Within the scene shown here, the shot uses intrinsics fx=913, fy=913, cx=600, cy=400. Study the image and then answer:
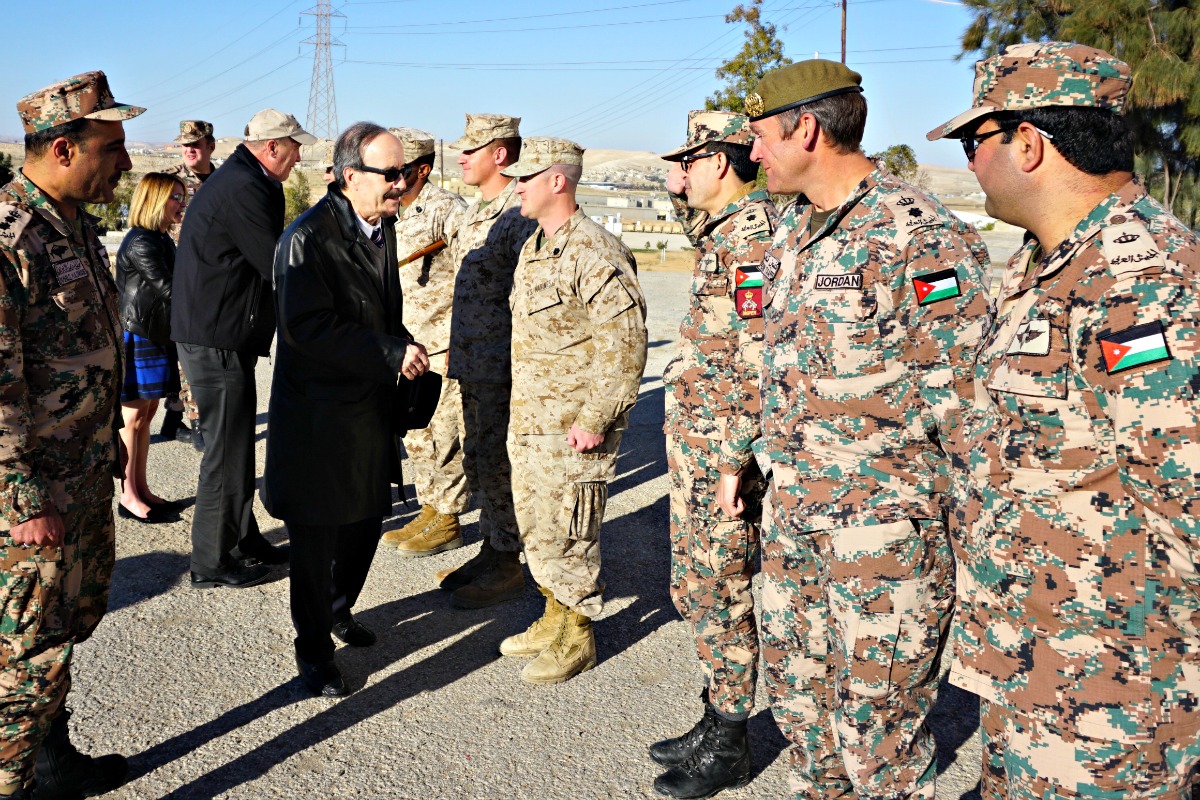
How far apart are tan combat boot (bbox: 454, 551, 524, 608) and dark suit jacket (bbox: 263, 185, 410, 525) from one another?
1.05m

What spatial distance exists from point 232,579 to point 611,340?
245 centimetres

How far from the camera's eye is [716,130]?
322 cm

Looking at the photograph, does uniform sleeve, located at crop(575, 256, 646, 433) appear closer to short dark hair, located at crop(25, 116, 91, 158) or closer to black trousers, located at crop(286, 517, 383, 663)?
black trousers, located at crop(286, 517, 383, 663)

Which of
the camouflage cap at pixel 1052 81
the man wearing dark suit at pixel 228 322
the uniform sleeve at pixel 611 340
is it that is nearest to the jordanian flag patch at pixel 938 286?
the camouflage cap at pixel 1052 81

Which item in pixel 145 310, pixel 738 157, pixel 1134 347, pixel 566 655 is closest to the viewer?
pixel 1134 347

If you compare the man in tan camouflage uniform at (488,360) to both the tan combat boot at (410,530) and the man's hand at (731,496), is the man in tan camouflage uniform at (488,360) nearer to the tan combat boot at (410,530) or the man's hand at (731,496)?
the tan combat boot at (410,530)

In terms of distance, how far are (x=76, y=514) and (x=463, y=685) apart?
1669 millimetres

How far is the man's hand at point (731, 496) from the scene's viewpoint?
9.90 ft

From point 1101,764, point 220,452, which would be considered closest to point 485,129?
point 220,452

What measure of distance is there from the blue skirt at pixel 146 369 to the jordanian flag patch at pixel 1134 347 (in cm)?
535

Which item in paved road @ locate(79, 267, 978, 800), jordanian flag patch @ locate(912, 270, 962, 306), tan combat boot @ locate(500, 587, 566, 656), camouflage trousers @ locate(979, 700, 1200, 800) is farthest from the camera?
tan combat boot @ locate(500, 587, 566, 656)

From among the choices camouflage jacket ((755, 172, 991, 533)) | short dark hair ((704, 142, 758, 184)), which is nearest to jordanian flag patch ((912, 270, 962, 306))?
camouflage jacket ((755, 172, 991, 533))

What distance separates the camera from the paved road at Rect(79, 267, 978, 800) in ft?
10.4

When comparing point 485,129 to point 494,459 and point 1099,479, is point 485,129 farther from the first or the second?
point 1099,479
